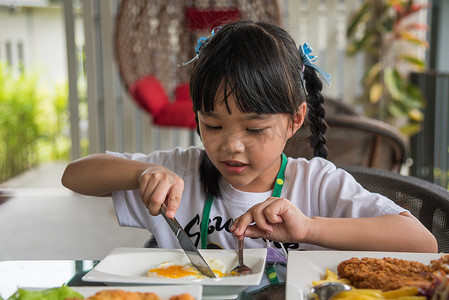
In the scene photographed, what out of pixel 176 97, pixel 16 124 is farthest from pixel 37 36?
pixel 176 97

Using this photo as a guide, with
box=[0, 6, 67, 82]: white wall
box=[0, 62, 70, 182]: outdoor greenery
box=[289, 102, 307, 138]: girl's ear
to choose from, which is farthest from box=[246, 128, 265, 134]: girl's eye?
box=[0, 6, 67, 82]: white wall

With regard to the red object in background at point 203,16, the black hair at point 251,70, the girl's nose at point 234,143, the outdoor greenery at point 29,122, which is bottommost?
the outdoor greenery at point 29,122

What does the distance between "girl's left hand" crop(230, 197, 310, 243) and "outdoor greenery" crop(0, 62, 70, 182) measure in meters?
4.70

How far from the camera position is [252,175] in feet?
3.93

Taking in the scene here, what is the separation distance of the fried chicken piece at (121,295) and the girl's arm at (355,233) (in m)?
0.35

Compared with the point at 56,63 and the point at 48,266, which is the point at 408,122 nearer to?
the point at 48,266

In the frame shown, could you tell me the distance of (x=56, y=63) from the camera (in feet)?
24.0

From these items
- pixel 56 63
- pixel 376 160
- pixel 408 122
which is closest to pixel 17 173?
pixel 56 63

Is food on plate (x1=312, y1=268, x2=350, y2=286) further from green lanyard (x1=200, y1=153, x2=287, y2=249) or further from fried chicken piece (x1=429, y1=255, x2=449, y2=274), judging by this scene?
green lanyard (x1=200, y1=153, x2=287, y2=249)

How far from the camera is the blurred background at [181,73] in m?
3.50

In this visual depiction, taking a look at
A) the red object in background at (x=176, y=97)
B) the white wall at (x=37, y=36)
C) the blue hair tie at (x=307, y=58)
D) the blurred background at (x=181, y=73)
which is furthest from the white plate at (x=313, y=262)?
the white wall at (x=37, y=36)

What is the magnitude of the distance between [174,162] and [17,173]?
4369 mm

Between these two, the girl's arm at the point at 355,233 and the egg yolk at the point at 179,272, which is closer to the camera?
the egg yolk at the point at 179,272

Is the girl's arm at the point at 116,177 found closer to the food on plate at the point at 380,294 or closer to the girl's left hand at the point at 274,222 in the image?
the girl's left hand at the point at 274,222
